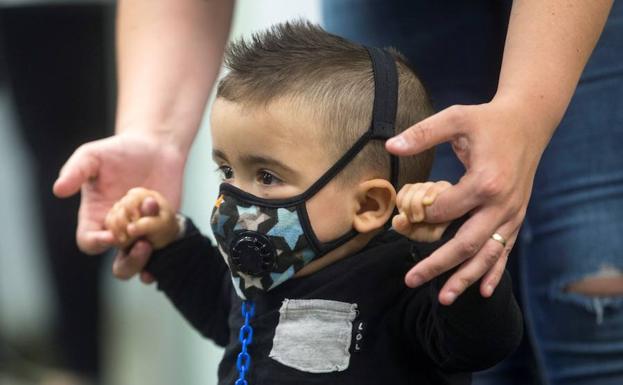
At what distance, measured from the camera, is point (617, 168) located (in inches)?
70.9

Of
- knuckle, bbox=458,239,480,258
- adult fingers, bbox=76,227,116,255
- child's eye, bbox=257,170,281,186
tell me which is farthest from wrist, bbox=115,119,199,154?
knuckle, bbox=458,239,480,258

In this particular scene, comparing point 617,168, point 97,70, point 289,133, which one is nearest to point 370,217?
point 289,133

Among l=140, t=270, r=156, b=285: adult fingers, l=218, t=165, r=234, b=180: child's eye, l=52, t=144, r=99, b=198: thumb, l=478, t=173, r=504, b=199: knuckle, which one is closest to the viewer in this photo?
l=478, t=173, r=504, b=199: knuckle

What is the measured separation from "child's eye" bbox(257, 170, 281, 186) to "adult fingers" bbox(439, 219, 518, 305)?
335mm

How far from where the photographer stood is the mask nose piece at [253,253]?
1.64 meters

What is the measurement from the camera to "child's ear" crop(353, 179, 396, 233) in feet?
5.48

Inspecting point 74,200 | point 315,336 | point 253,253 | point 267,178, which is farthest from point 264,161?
point 74,200

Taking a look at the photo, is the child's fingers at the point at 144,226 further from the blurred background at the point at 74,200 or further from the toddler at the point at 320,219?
the blurred background at the point at 74,200

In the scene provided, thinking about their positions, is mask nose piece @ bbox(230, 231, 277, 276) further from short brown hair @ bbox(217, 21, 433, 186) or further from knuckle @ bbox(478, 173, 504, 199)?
knuckle @ bbox(478, 173, 504, 199)

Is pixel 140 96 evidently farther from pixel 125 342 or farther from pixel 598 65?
pixel 125 342

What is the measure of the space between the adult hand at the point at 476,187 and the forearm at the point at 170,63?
73 cm

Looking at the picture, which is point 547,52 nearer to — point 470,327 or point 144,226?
point 470,327

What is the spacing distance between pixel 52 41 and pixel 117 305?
910 millimetres

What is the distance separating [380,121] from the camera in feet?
5.49
